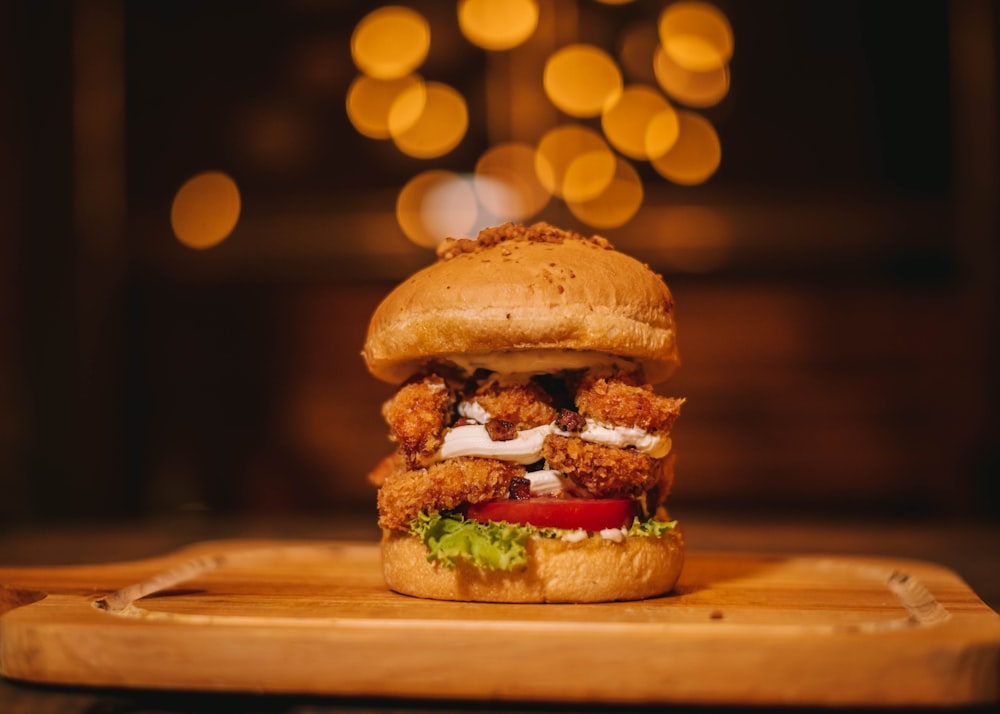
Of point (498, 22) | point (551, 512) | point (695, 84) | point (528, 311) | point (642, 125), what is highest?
point (498, 22)

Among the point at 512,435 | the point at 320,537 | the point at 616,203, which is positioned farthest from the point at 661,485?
the point at 616,203

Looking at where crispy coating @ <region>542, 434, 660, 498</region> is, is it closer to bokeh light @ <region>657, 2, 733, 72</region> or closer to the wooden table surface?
the wooden table surface

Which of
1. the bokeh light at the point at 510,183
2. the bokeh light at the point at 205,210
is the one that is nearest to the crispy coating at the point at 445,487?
the bokeh light at the point at 510,183

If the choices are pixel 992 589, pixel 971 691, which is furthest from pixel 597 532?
pixel 992 589

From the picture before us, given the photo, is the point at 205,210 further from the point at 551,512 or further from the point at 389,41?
the point at 551,512

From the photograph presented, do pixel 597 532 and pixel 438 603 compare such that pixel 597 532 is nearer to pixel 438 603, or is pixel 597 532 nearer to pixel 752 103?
pixel 438 603

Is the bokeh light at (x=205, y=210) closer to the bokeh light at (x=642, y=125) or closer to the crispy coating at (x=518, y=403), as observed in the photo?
the bokeh light at (x=642, y=125)
